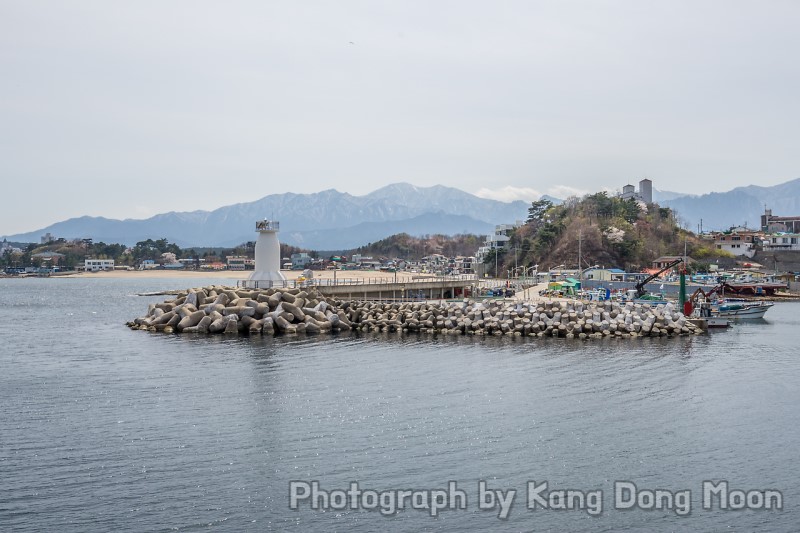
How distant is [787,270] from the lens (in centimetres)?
10494

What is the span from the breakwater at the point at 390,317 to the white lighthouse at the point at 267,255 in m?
1.87

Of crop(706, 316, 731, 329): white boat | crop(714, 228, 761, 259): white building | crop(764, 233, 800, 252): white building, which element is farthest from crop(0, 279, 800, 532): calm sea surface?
crop(764, 233, 800, 252): white building

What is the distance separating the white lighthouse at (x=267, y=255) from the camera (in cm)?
5056

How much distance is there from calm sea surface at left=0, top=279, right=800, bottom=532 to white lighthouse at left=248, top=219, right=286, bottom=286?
13466 millimetres

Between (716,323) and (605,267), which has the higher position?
(605,267)

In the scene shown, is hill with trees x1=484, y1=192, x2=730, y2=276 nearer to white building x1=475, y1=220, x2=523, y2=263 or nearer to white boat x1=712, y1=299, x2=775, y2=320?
white building x1=475, y1=220, x2=523, y2=263

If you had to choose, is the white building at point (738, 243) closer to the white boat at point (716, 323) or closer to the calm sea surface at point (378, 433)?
the white boat at point (716, 323)

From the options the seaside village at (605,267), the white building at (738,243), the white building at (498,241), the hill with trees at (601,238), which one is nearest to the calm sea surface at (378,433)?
the seaside village at (605,267)

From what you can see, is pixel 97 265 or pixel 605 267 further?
pixel 97 265

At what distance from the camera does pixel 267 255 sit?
50844 millimetres

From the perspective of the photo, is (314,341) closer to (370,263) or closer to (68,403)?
(68,403)

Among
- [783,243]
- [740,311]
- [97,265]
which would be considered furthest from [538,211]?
[97,265]

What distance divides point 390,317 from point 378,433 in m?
26.9

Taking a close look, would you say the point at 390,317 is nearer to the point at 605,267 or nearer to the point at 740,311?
the point at 740,311
